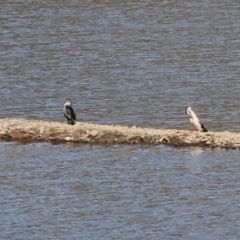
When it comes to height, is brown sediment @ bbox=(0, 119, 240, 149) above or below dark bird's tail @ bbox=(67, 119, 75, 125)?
below

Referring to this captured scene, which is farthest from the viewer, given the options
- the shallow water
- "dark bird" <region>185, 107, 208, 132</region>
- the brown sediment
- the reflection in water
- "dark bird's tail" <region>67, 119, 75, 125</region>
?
the reflection in water

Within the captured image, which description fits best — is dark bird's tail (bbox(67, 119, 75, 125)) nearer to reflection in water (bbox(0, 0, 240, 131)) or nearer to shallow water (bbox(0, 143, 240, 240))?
shallow water (bbox(0, 143, 240, 240))

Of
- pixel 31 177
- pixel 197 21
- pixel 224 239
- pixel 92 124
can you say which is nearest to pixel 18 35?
pixel 197 21

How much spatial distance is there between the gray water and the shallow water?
0.02 m

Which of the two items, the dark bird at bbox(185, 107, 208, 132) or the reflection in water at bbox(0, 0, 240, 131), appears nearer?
the dark bird at bbox(185, 107, 208, 132)

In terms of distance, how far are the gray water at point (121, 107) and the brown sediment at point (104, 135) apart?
0.22 meters

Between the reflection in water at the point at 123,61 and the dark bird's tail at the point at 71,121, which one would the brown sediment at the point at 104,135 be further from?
the reflection in water at the point at 123,61

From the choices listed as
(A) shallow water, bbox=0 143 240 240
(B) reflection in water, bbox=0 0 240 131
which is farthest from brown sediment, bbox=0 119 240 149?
(B) reflection in water, bbox=0 0 240 131

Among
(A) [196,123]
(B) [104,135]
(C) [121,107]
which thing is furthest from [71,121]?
(C) [121,107]

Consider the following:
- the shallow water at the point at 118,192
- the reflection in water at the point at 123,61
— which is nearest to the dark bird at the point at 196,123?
the reflection in water at the point at 123,61

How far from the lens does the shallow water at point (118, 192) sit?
59.1ft

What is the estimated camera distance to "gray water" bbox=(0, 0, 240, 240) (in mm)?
18703

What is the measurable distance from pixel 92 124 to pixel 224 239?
7583mm

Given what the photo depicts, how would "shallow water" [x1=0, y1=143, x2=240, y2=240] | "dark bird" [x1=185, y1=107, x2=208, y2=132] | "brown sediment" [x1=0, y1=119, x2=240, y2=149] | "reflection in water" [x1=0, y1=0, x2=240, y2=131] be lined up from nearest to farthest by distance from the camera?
1. "shallow water" [x1=0, y1=143, x2=240, y2=240]
2. "brown sediment" [x1=0, y1=119, x2=240, y2=149]
3. "dark bird" [x1=185, y1=107, x2=208, y2=132]
4. "reflection in water" [x1=0, y1=0, x2=240, y2=131]
